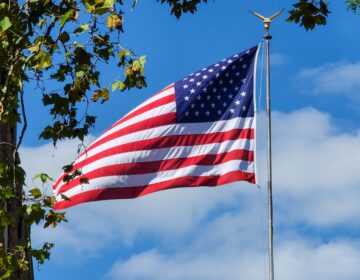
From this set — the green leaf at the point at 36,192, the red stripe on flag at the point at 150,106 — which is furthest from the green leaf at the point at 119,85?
the red stripe on flag at the point at 150,106

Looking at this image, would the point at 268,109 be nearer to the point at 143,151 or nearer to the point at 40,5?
the point at 143,151

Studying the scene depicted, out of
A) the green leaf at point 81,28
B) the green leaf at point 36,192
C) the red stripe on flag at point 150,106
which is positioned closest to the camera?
the green leaf at point 36,192

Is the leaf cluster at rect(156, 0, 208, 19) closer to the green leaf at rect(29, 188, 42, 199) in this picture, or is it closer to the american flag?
the green leaf at rect(29, 188, 42, 199)

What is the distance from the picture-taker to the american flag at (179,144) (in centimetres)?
1806

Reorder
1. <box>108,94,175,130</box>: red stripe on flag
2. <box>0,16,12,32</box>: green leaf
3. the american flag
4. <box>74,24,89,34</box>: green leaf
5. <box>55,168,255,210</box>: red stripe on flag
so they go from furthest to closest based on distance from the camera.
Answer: <box>108,94,175,130</box>: red stripe on flag < the american flag < <box>55,168,255,210</box>: red stripe on flag < <box>74,24,89,34</box>: green leaf < <box>0,16,12,32</box>: green leaf

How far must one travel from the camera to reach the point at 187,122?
61.6 ft

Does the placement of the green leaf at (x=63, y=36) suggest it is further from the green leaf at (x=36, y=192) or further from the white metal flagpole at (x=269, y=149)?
the white metal flagpole at (x=269, y=149)

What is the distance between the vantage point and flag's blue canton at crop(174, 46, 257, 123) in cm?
Answer: 1898

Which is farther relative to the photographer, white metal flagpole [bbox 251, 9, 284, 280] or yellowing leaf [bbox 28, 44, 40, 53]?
white metal flagpole [bbox 251, 9, 284, 280]

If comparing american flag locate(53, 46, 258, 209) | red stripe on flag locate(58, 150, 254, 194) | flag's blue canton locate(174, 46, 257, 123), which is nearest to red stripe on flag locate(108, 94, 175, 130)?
american flag locate(53, 46, 258, 209)

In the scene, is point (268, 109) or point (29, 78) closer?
point (29, 78)

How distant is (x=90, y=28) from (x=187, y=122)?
31.0 feet

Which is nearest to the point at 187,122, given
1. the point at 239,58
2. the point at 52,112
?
the point at 239,58

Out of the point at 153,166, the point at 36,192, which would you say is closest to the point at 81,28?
the point at 36,192
